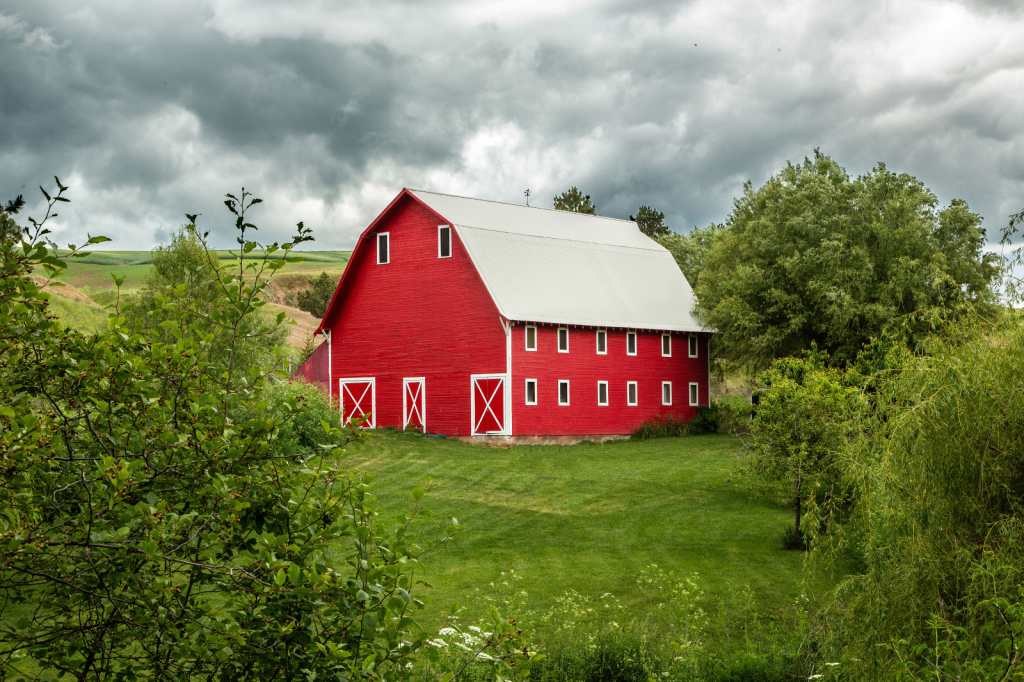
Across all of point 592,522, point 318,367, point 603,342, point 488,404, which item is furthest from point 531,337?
point 592,522

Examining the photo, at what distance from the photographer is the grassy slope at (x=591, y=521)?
1425cm

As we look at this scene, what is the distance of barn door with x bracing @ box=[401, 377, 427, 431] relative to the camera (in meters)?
35.5

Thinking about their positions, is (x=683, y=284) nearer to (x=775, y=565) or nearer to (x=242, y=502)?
(x=775, y=565)

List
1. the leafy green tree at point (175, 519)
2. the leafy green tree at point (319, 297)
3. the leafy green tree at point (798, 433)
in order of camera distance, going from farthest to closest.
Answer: the leafy green tree at point (319, 297) < the leafy green tree at point (798, 433) < the leafy green tree at point (175, 519)

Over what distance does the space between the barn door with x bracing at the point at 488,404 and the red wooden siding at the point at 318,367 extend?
7.72m

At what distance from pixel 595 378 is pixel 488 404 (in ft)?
17.0

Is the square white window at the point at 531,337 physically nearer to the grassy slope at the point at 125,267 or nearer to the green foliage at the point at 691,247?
the green foliage at the point at 691,247

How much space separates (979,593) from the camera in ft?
22.6

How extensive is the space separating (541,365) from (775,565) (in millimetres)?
19662

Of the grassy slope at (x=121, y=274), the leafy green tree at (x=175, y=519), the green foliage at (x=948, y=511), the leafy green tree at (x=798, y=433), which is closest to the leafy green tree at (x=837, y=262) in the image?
the leafy green tree at (x=798, y=433)

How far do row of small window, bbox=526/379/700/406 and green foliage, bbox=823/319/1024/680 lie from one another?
85.9 ft

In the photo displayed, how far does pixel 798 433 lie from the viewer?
16.3 meters

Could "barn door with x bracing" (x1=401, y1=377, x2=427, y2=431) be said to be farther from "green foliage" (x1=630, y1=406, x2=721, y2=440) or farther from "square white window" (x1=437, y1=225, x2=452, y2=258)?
"green foliage" (x1=630, y1=406, x2=721, y2=440)

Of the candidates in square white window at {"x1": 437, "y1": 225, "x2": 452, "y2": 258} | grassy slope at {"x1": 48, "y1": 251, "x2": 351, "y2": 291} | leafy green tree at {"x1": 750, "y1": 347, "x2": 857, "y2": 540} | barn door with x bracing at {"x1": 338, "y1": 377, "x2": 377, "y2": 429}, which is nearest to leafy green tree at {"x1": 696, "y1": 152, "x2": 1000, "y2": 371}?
square white window at {"x1": 437, "y1": 225, "x2": 452, "y2": 258}
